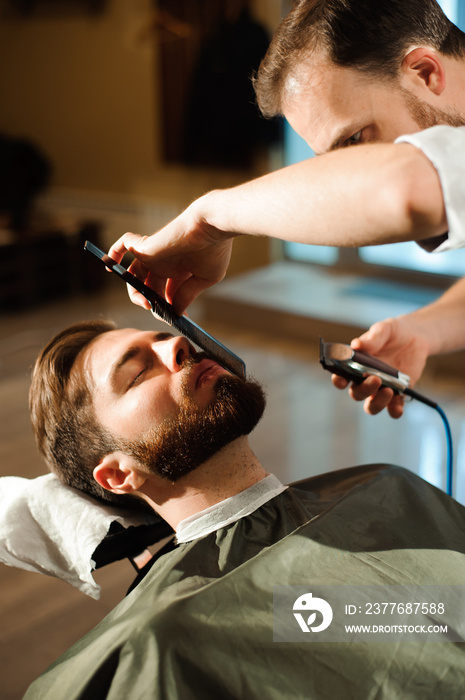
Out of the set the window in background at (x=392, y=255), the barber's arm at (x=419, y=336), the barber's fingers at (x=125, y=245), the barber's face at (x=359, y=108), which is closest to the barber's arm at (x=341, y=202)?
the barber's fingers at (x=125, y=245)

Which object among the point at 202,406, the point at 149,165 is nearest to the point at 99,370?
the point at 202,406

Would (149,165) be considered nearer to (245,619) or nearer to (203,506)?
(203,506)

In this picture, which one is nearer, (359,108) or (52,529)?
(359,108)

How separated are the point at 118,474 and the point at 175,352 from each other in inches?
11.5

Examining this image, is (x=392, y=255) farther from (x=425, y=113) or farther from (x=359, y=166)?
(x=359, y=166)

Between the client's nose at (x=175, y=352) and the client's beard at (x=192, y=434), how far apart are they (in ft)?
0.21

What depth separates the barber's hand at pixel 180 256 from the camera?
3.36ft

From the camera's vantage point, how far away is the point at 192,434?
1.38 metres

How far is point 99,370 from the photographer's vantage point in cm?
149

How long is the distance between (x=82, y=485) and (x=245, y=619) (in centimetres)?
56

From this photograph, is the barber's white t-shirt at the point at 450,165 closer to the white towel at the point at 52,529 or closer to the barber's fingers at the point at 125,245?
the barber's fingers at the point at 125,245

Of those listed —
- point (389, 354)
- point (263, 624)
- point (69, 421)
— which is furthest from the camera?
point (389, 354)

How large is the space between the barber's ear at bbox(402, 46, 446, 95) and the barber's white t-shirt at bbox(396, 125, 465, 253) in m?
0.43

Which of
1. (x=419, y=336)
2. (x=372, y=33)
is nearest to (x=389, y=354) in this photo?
(x=419, y=336)
